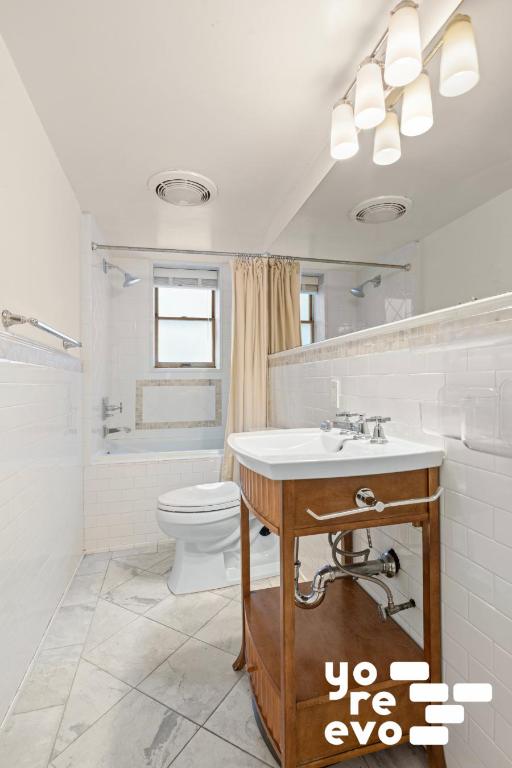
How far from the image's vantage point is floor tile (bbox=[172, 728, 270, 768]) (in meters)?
1.04

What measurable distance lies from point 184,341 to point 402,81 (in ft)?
9.30

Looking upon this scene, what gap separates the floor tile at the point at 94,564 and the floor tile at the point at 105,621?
35 cm

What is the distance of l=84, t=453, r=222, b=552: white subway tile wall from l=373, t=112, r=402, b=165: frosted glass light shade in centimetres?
213

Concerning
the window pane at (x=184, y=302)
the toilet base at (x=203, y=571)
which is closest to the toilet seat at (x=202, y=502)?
the toilet base at (x=203, y=571)

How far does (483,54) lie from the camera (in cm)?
98

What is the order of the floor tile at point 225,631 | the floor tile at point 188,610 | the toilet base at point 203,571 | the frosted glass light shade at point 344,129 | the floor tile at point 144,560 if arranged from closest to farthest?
the frosted glass light shade at point 344,129, the floor tile at point 225,631, the floor tile at point 188,610, the toilet base at point 203,571, the floor tile at point 144,560

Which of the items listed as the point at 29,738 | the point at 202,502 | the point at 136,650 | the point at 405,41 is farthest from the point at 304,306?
the point at 29,738

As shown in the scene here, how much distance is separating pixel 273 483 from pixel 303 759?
0.71m

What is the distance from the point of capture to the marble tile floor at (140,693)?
3.52ft

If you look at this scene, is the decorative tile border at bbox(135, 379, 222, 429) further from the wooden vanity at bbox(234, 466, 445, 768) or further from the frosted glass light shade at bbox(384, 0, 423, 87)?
the frosted glass light shade at bbox(384, 0, 423, 87)

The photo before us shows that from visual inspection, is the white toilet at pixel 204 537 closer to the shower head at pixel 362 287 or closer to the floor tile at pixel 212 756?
the floor tile at pixel 212 756

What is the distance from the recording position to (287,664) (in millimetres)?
937

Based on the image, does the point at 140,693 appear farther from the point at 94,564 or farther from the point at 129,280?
the point at 129,280

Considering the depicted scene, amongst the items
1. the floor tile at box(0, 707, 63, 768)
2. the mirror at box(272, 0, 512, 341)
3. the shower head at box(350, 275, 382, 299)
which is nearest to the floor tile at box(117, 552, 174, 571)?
the floor tile at box(0, 707, 63, 768)
